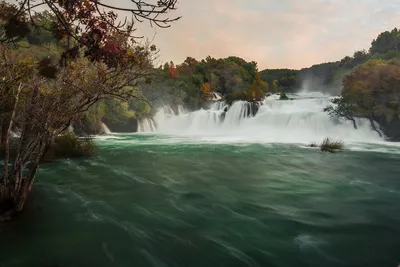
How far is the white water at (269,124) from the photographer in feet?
89.1

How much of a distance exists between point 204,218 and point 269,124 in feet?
91.6

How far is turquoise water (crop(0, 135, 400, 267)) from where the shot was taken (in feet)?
15.6

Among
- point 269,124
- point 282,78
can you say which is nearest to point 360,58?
point 282,78

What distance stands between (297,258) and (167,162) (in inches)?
374

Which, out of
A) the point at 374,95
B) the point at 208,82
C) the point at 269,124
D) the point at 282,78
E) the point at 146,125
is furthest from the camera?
the point at 282,78

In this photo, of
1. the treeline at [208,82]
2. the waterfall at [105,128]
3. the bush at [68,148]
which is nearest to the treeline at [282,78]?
the treeline at [208,82]

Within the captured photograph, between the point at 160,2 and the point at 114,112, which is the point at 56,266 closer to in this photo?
the point at 160,2

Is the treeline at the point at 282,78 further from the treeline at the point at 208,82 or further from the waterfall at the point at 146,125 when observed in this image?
the waterfall at the point at 146,125

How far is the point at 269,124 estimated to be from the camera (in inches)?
1302

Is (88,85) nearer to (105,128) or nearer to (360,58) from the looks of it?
(105,128)

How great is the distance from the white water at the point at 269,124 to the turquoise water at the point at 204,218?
15.0m

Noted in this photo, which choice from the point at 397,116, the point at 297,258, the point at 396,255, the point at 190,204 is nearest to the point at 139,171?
the point at 190,204

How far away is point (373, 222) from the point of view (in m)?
6.48

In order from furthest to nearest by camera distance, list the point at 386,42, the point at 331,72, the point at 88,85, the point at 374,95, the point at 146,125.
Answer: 1. the point at 331,72
2. the point at 386,42
3. the point at 146,125
4. the point at 374,95
5. the point at 88,85
